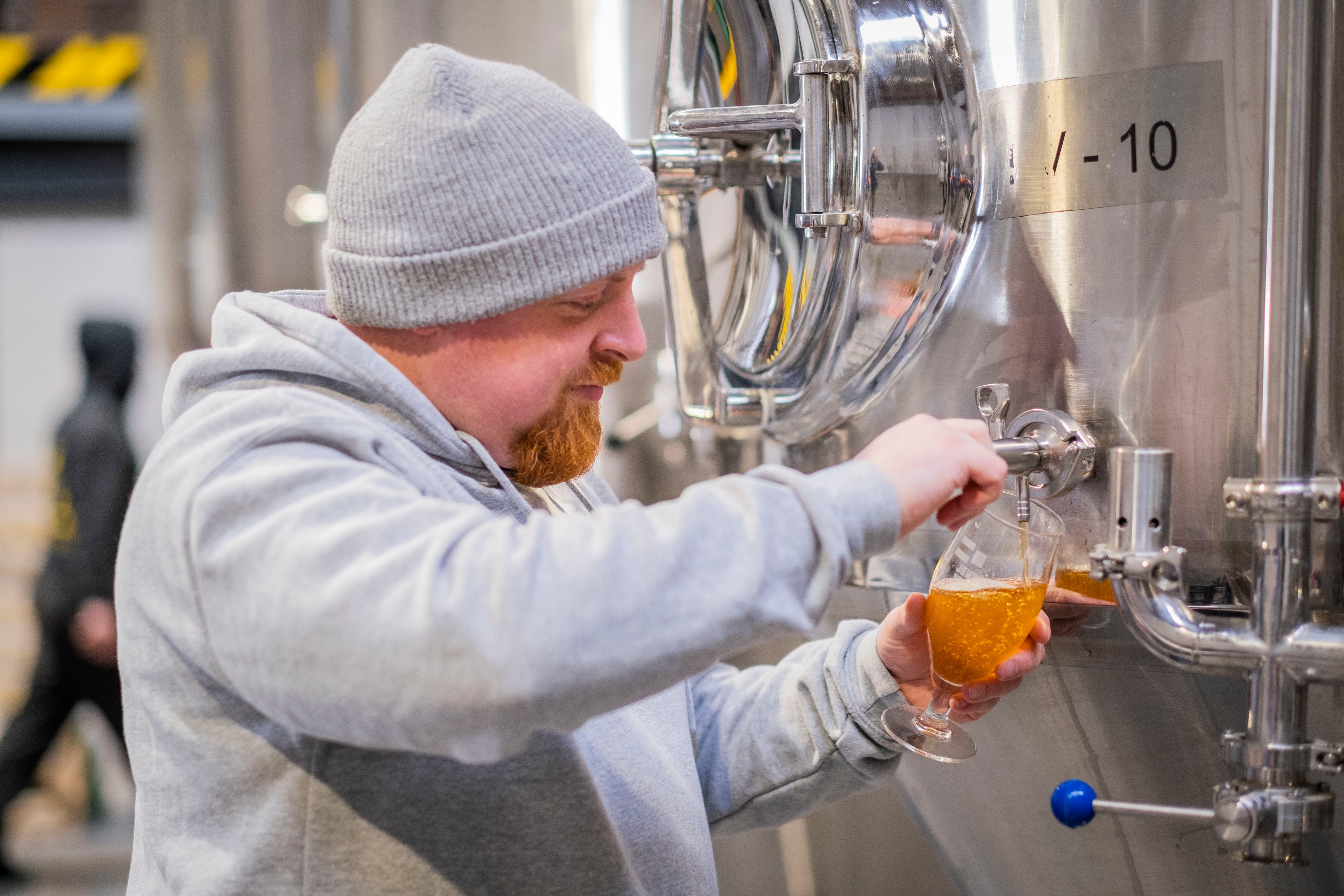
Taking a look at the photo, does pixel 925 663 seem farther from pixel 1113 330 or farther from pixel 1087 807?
pixel 1113 330

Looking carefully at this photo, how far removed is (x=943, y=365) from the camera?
0.96 meters

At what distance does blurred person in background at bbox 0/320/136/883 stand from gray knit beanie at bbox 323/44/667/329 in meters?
2.44

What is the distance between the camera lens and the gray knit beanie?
0.80 m

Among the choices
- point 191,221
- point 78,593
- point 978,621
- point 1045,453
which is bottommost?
point 78,593

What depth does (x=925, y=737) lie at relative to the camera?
91 cm

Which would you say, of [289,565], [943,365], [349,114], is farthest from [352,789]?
[349,114]

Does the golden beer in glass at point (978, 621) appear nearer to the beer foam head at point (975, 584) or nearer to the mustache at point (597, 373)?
the beer foam head at point (975, 584)

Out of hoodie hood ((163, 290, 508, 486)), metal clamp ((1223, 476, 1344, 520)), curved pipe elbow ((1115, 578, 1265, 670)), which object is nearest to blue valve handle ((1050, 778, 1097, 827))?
curved pipe elbow ((1115, 578, 1265, 670))

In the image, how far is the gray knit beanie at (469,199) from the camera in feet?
2.64

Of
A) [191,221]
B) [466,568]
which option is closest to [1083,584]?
[466,568]

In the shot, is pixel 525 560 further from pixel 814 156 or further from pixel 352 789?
pixel 814 156

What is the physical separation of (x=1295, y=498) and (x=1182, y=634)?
104 millimetres

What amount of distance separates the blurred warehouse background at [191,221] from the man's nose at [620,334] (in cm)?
27

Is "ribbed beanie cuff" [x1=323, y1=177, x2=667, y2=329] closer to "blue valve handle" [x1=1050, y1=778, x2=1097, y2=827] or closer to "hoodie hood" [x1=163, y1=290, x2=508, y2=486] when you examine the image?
"hoodie hood" [x1=163, y1=290, x2=508, y2=486]
